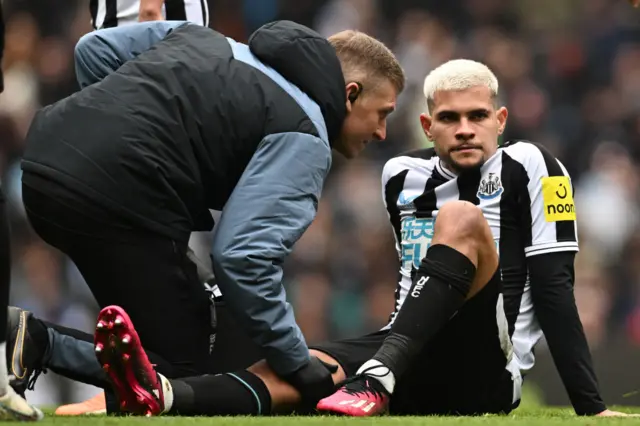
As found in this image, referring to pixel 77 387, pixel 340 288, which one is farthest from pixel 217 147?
pixel 340 288

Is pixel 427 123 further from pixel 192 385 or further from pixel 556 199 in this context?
pixel 192 385

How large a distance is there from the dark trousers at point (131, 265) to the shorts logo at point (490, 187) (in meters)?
1.09

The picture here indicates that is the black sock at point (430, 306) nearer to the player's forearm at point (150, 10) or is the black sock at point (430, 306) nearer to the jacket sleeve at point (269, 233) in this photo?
the jacket sleeve at point (269, 233)

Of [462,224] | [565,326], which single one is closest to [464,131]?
[462,224]

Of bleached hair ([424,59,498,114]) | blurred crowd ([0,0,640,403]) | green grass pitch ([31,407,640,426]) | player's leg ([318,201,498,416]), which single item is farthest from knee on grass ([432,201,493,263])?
blurred crowd ([0,0,640,403])

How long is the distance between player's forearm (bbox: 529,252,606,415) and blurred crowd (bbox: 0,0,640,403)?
14.0ft

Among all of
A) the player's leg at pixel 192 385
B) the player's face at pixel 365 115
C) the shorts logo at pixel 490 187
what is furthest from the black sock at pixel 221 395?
the shorts logo at pixel 490 187

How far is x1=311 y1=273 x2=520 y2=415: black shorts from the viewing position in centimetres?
381

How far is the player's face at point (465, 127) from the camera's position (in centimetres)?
434

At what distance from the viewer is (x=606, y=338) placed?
8.49 meters

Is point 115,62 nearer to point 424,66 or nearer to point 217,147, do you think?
point 217,147

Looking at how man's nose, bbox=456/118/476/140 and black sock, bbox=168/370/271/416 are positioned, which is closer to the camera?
black sock, bbox=168/370/271/416

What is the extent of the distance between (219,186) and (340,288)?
5180 millimetres

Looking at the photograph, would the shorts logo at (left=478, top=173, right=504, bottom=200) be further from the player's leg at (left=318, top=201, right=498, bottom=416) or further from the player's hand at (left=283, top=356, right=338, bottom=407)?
the player's hand at (left=283, top=356, right=338, bottom=407)
